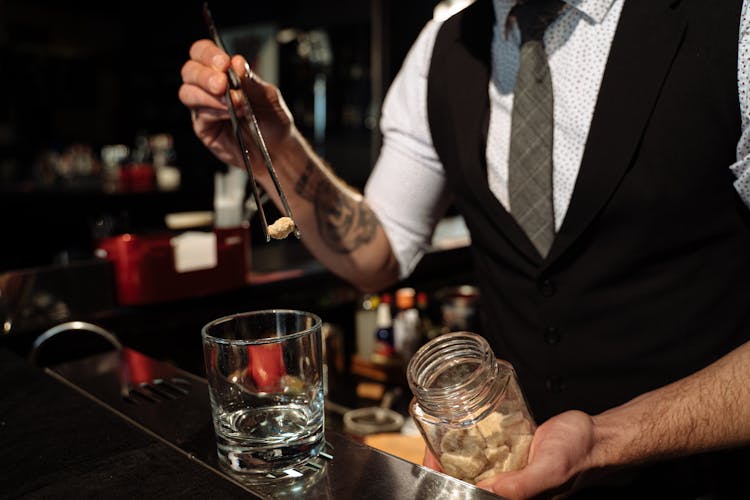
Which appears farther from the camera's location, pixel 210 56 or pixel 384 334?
pixel 384 334

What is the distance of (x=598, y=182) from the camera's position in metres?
1.23

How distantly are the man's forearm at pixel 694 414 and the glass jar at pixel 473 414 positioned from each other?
167mm

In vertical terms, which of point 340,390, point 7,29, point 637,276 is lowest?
point 340,390

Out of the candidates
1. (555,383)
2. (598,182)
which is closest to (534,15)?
(598,182)

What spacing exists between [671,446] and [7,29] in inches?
336

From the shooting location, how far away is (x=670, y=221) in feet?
3.94

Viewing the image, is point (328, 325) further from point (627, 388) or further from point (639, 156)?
point (639, 156)

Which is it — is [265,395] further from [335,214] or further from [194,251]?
[194,251]

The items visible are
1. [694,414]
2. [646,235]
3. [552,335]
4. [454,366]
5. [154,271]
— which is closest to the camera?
[454,366]

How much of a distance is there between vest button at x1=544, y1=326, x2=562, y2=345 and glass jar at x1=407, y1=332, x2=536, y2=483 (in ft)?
1.73

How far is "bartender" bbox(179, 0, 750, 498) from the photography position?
117 cm

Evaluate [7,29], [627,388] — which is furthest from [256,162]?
[7,29]

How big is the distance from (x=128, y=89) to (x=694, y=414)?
9030 millimetres

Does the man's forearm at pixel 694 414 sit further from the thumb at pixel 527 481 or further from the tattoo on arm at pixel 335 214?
the tattoo on arm at pixel 335 214
